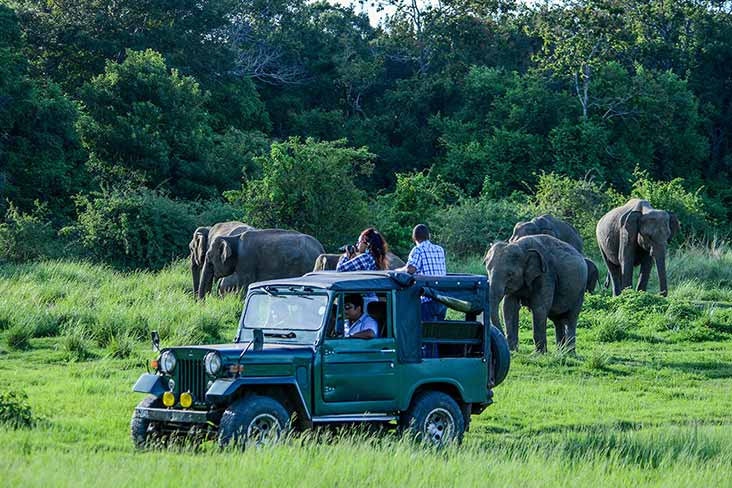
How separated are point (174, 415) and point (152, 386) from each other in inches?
18.3

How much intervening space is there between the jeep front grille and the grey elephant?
8.97 meters

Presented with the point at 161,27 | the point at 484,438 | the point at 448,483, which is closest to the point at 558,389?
the point at 484,438

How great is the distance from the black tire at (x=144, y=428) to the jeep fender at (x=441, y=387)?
218 centimetres

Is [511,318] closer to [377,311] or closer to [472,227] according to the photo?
[377,311]

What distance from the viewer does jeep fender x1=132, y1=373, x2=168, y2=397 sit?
11.4 metres

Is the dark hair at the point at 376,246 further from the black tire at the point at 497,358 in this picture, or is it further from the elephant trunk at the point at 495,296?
the elephant trunk at the point at 495,296

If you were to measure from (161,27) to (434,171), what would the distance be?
1225 cm

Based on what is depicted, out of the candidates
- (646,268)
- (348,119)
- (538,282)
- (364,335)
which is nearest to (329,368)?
(364,335)

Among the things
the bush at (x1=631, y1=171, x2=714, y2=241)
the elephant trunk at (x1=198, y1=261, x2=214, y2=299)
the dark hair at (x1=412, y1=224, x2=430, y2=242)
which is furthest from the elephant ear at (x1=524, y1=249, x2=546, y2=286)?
the bush at (x1=631, y1=171, x2=714, y2=241)

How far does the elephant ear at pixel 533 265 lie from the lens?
20500 millimetres

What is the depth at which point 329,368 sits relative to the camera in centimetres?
1155

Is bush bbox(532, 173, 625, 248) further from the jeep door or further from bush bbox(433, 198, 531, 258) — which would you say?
the jeep door

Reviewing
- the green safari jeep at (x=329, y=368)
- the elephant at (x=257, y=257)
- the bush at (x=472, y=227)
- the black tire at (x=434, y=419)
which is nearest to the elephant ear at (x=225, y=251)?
the elephant at (x=257, y=257)

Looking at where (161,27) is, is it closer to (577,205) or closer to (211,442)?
(577,205)
